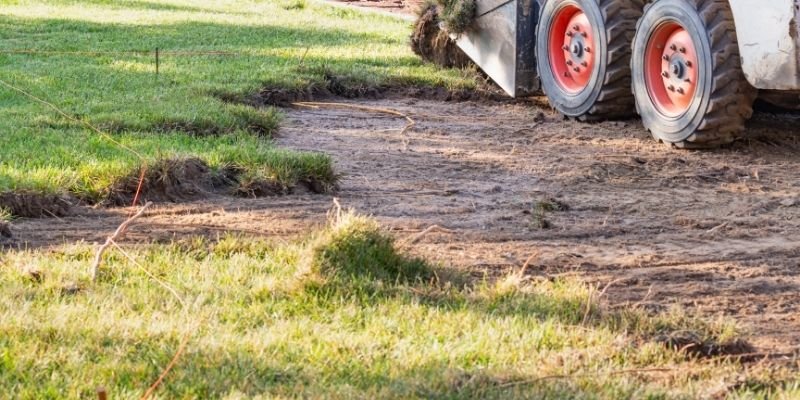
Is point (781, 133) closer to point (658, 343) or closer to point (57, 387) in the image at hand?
point (658, 343)

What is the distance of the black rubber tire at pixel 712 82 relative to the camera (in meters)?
7.86

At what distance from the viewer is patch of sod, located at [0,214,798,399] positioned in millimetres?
3918

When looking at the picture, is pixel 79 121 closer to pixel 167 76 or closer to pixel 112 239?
pixel 167 76

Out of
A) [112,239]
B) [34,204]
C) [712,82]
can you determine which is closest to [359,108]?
[712,82]

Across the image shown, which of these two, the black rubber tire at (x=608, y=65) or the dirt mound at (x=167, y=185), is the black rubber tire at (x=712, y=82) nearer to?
the black rubber tire at (x=608, y=65)

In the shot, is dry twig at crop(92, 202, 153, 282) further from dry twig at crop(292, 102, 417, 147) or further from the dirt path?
dry twig at crop(292, 102, 417, 147)

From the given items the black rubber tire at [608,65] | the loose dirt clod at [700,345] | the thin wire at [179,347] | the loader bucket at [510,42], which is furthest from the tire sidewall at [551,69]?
→ the loose dirt clod at [700,345]

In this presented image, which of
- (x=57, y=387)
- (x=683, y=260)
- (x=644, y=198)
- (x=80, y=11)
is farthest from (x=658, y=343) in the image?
(x=80, y=11)

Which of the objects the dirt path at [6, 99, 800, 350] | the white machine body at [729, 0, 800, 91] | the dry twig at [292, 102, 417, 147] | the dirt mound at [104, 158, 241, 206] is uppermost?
the white machine body at [729, 0, 800, 91]

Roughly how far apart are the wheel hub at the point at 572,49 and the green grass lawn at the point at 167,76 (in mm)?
1361

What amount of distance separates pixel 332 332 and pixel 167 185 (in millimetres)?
2422

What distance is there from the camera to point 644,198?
22.7 feet

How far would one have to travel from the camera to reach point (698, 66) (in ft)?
26.6

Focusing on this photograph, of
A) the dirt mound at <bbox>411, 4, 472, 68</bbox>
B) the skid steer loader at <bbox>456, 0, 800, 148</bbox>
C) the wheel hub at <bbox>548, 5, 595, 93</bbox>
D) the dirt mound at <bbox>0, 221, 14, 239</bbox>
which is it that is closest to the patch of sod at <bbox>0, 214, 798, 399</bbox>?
the dirt mound at <bbox>0, 221, 14, 239</bbox>
